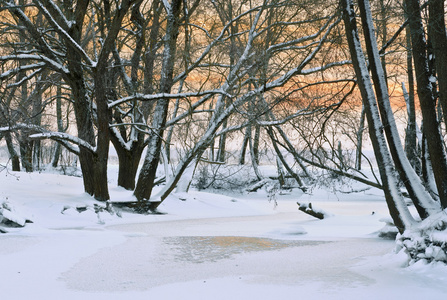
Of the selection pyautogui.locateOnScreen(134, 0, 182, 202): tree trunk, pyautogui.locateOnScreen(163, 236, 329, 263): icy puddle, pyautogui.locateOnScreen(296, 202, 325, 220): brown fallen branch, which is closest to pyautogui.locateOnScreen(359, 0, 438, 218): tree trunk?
pyautogui.locateOnScreen(163, 236, 329, 263): icy puddle

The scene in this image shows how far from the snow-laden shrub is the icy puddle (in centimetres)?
255

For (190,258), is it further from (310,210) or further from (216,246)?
(310,210)

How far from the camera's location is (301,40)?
1426cm

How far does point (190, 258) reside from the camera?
749 centimetres

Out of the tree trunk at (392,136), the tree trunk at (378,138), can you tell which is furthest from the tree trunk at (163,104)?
the tree trunk at (392,136)

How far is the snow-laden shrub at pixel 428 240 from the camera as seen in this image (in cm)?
589

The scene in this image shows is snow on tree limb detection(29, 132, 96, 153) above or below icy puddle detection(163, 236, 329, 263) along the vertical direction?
above

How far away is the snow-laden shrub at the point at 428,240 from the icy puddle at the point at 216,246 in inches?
101

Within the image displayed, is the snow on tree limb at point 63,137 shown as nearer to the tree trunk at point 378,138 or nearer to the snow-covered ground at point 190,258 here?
the snow-covered ground at point 190,258

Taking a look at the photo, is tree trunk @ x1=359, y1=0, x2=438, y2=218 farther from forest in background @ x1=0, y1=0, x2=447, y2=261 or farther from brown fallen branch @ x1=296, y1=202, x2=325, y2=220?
brown fallen branch @ x1=296, y1=202, x2=325, y2=220

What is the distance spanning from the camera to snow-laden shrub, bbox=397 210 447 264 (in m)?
5.89

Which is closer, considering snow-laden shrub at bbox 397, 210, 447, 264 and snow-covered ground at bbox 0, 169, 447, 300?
snow-covered ground at bbox 0, 169, 447, 300

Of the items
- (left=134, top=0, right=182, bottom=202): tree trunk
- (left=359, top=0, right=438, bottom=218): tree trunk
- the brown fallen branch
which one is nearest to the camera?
(left=359, top=0, right=438, bottom=218): tree trunk

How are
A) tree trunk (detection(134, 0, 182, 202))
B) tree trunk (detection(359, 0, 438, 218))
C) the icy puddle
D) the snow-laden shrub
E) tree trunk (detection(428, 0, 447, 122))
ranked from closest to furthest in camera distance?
the snow-laden shrub, tree trunk (detection(428, 0, 447, 122)), tree trunk (detection(359, 0, 438, 218)), the icy puddle, tree trunk (detection(134, 0, 182, 202))
